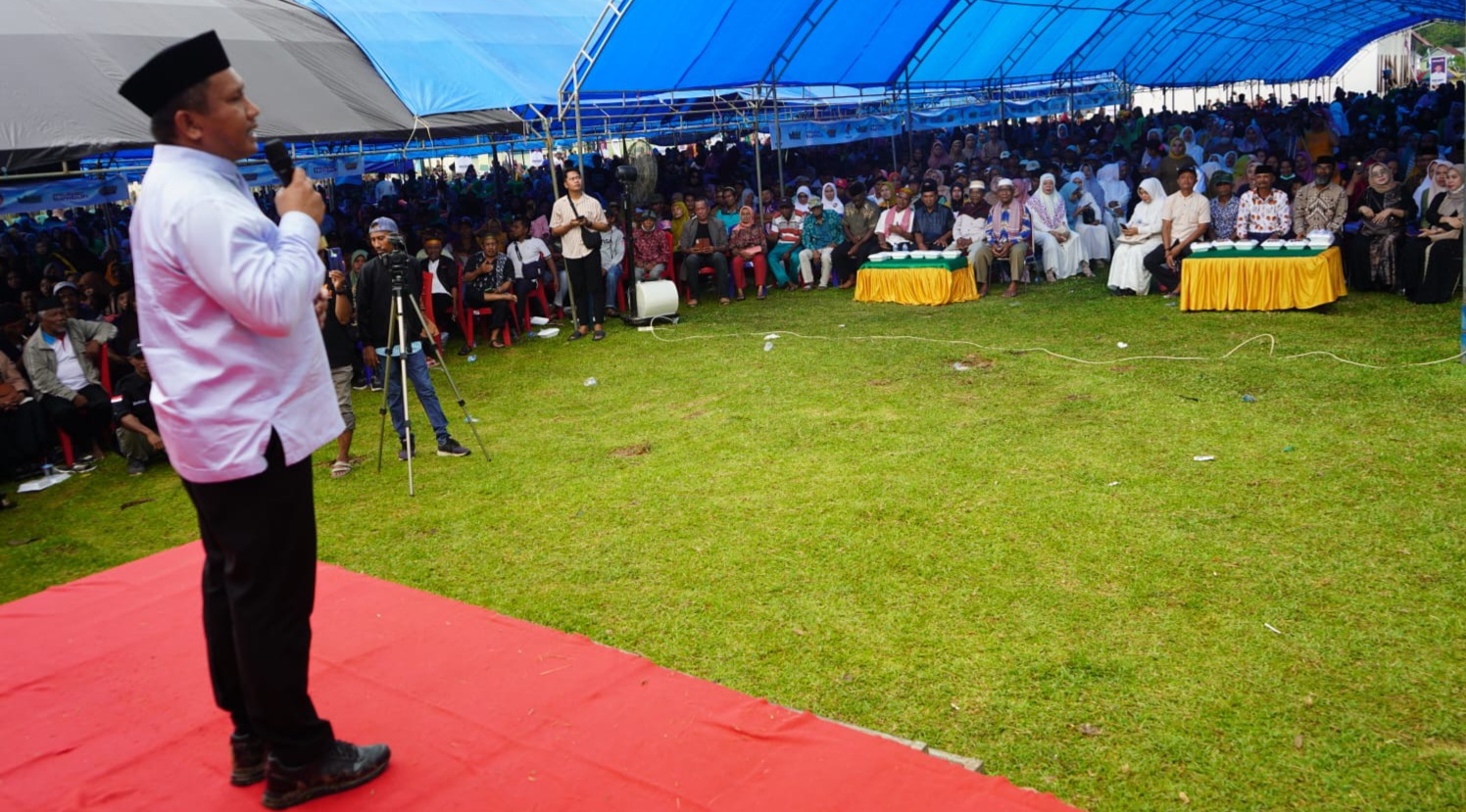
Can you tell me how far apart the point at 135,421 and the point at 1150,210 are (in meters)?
9.30

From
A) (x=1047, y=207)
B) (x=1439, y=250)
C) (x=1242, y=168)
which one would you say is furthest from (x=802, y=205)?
(x=1439, y=250)

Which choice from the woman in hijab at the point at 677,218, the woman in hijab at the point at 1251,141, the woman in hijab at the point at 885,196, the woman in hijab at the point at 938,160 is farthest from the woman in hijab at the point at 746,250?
the woman in hijab at the point at 1251,141

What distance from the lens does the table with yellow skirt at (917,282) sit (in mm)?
11086

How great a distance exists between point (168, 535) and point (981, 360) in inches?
227

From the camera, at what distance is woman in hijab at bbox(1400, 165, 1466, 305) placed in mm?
8773

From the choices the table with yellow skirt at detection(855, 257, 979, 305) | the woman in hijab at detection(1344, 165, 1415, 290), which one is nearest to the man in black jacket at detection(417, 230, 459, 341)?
the table with yellow skirt at detection(855, 257, 979, 305)

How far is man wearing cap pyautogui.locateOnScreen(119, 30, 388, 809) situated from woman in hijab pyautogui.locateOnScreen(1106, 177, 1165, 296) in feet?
31.6

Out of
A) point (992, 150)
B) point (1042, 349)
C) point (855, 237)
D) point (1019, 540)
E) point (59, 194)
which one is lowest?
point (1019, 540)

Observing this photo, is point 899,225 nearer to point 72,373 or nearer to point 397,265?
point 397,265

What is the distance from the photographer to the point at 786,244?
13.0 metres

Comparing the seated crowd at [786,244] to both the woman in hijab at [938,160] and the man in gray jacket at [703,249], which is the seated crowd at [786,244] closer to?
the man in gray jacket at [703,249]

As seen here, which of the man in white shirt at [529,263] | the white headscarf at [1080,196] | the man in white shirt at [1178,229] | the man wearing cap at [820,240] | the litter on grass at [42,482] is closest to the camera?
the litter on grass at [42,482]

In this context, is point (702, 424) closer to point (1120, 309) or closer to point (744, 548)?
point (744, 548)

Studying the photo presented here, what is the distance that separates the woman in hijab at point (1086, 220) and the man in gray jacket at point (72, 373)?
9829 mm
